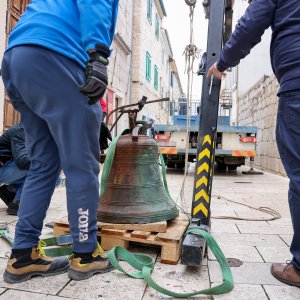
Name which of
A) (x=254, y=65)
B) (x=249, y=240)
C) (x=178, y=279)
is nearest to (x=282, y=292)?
(x=178, y=279)

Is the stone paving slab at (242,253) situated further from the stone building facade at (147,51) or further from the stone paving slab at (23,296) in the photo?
the stone building facade at (147,51)

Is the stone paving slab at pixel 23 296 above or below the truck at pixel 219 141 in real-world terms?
below

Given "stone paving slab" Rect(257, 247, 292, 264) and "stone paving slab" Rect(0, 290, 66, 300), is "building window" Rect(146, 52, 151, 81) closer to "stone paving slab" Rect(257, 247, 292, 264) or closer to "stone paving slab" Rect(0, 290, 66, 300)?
"stone paving slab" Rect(257, 247, 292, 264)

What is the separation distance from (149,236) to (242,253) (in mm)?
782

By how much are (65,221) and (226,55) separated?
1.84 m

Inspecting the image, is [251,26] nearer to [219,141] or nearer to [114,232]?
[114,232]

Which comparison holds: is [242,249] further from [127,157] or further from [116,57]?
[116,57]

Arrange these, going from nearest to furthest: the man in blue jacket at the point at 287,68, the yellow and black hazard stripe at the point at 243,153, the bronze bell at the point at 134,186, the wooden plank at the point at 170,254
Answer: the man in blue jacket at the point at 287,68
the wooden plank at the point at 170,254
the bronze bell at the point at 134,186
the yellow and black hazard stripe at the point at 243,153

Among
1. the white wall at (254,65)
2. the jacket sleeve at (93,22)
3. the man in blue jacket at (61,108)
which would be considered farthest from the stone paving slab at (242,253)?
the white wall at (254,65)

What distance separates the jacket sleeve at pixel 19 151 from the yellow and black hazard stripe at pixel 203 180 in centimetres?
202

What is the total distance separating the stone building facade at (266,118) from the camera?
1069cm

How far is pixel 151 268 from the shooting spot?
2344 millimetres

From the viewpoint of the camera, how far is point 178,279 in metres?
2.28

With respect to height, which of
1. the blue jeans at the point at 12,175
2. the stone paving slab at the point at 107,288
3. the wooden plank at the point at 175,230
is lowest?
the stone paving slab at the point at 107,288
